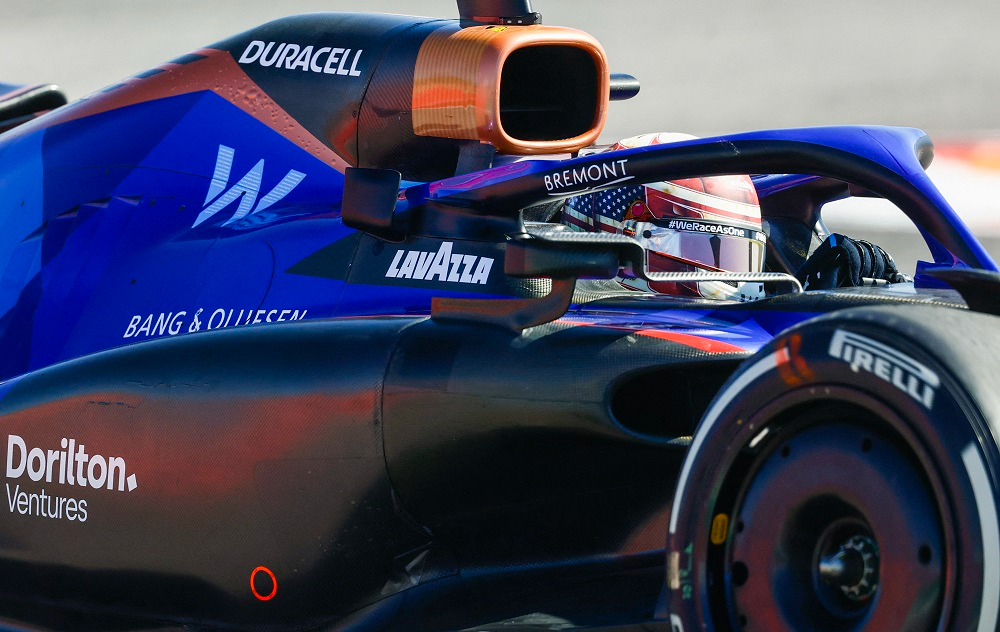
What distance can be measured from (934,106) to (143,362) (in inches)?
348

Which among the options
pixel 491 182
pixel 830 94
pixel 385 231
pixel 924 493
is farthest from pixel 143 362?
pixel 830 94

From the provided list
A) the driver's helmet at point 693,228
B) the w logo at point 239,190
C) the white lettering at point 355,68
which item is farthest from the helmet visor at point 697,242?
the w logo at point 239,190

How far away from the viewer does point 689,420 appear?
2.41 metres

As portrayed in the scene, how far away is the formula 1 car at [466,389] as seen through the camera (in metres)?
1.74

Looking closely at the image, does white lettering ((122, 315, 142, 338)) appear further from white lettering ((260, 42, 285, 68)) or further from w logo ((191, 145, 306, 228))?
white lettering ((260, 42, 285, 68))

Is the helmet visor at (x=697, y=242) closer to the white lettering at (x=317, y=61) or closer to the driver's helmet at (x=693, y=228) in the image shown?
the driver's helmet at (x=693, y=228)

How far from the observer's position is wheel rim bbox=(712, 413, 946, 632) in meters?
1.63

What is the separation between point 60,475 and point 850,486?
1924mm

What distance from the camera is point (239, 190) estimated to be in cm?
356

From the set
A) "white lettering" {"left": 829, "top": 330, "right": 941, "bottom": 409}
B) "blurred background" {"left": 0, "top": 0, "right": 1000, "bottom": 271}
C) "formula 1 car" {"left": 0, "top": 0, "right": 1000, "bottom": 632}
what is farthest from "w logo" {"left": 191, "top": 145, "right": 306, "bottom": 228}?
"blurred background" {"left": 0, "top": 0, "right": 1000, "bottom": 271}

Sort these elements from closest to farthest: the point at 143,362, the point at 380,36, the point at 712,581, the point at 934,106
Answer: the point at 712,581 < the point at 143,362 < the point at 380,36 < the point at 934,106

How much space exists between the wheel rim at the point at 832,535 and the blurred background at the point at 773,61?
6748 mm

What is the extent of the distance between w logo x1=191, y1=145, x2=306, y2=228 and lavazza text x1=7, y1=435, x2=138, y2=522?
2.61ft

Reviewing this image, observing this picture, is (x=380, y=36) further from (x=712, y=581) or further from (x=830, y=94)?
(x=830, y=94)
